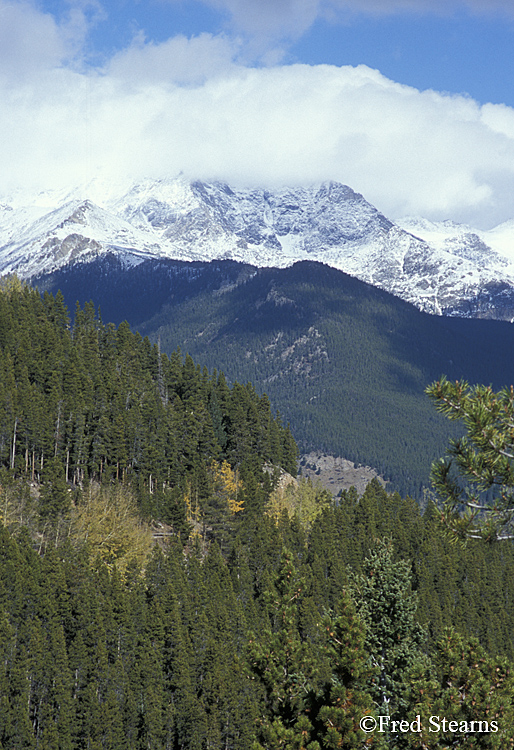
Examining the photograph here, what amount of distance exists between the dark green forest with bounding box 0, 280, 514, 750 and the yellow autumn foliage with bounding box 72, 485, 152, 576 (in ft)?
1.33

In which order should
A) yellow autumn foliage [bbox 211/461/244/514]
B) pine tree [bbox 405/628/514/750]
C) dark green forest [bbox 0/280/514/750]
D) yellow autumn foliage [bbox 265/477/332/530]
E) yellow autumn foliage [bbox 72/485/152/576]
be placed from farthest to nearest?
yellow autumn foliage [bbox 265/477/332/530] → yellow autumn foliage [bbox 211/461/244/514] → yellow autumn foliage [bbox 72/485/152/576] → dark green forest [bbox 0/280/514/750] → pine tree [bbox 405/628/514/750]

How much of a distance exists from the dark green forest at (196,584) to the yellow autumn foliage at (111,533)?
407mm

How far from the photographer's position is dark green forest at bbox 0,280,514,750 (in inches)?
1203

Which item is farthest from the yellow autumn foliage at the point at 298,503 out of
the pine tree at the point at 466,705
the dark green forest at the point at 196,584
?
the pine tree at the point at 466,705

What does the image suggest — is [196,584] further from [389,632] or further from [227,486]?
[389,632]

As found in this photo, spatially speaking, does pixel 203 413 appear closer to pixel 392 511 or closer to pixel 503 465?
pixel 392 511

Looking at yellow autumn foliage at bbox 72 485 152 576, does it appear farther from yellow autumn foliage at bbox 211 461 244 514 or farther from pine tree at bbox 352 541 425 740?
pine tree at bbox 352 541 425 740

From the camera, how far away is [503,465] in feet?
63.7

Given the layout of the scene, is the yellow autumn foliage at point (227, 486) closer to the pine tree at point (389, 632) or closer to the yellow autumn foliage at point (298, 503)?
the yellow autumn foliage at point (298, 503)

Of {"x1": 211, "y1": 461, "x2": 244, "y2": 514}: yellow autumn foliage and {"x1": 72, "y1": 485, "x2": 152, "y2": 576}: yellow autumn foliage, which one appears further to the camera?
{"x1": 211, "y1": 461, "x2": 244, "y2": 514}: yellow autumn foliage

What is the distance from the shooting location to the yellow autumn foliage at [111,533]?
107 metres

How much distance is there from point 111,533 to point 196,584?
14771 millimetres

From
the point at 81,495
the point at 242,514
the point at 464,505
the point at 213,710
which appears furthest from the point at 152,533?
the point at 464,505

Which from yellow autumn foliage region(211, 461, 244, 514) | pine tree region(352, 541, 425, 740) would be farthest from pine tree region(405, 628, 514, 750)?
yellow autumn foliage region(211, 461, 244, 514)
